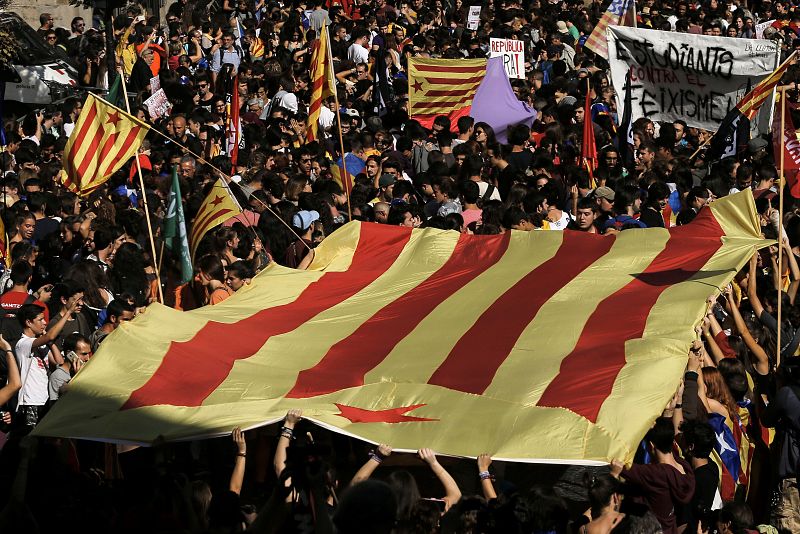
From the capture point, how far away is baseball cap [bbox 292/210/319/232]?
12289 mm

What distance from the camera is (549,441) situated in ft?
25.6

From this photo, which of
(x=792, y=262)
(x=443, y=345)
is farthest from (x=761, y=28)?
(x=443, y=345)

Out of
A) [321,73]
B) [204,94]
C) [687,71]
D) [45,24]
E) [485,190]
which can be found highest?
[321,73]

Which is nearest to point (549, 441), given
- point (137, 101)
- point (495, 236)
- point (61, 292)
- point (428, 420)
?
point (428, 420)

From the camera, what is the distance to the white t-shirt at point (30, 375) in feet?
30.8

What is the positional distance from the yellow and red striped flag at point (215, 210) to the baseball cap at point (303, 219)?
0.79 m

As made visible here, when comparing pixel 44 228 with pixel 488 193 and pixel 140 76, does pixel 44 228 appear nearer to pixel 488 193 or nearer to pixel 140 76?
pixel 488 193

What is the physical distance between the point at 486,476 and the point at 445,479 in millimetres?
215

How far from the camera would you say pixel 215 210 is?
11492 millimetres

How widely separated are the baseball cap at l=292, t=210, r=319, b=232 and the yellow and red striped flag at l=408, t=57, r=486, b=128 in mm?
4287

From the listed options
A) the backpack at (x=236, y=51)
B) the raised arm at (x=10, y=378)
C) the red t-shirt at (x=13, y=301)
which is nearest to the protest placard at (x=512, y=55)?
the backpack at (x=236, y=51)

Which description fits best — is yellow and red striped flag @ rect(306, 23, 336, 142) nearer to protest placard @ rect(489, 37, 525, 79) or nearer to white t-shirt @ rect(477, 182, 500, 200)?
Result: white t-shirt @ rect(477, 182, 500, 200)

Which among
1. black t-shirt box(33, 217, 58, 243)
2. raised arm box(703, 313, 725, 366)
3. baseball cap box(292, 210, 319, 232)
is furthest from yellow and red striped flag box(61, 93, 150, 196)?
raised arm box(703, 313, 725, 366)

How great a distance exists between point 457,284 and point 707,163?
505 cm
